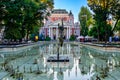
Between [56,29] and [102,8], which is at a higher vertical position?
[102,8]

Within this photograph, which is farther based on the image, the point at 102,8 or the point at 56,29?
the point at 56,29

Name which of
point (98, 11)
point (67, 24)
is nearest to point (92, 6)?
point (98, 11)

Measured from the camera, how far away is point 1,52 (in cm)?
3859

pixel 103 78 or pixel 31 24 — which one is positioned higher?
pixel 31 24

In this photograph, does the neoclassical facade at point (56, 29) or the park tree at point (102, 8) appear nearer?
the park tree at point (102, 8)

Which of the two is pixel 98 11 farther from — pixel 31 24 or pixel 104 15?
pixel 31 24

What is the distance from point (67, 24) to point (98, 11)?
352ft

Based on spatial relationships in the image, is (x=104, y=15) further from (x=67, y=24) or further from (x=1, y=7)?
(x=67, y=24)

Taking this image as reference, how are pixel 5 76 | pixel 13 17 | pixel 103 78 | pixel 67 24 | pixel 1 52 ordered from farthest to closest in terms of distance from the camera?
pixel 67 24 < pixel 13 17 < pixel 1 52 < pixel 5 76 < pixel 103 78

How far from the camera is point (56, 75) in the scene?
15641 mm

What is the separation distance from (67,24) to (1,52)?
119228mm

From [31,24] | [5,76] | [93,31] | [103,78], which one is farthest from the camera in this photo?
[93,31]

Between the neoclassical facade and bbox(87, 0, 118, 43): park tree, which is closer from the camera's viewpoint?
bbox(87, 0, 118, 43): park tree

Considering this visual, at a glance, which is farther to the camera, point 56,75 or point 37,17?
point 37,17
